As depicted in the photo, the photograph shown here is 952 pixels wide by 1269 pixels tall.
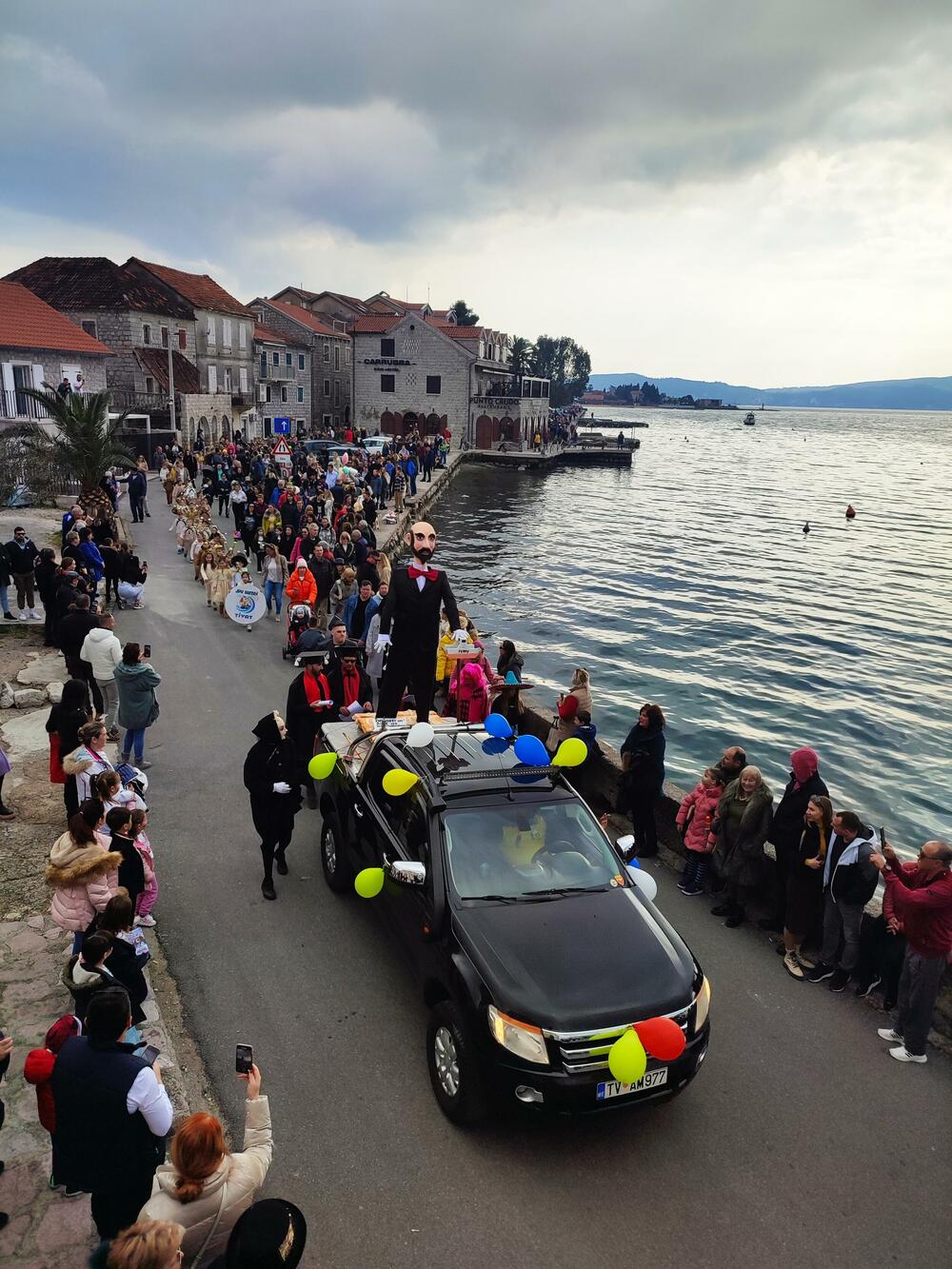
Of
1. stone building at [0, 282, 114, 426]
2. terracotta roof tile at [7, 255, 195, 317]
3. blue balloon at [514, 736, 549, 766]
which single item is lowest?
blue balloon at [514, 736, 549, 766]

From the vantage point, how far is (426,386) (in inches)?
2771

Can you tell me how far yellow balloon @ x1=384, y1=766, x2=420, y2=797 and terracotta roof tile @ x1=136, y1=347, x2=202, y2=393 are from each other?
157 ft

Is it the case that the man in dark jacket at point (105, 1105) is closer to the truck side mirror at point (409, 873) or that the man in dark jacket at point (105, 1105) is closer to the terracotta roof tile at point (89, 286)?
the truck side mirror at point (409, 873)

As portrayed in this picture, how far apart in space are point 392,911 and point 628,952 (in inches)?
76.8

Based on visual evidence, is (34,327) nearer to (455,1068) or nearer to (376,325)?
(455,1068)

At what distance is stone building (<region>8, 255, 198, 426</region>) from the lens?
4884cm

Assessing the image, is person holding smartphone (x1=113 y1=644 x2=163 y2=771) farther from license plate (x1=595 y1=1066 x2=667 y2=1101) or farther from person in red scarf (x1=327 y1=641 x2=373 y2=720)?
license plate (x1=595 y1=1066 x2=667 y2=1101)

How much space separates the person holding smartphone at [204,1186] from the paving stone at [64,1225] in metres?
1.12

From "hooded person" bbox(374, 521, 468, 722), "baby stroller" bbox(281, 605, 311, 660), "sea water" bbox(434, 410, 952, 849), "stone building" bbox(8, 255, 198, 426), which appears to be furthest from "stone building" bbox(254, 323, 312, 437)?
"hooded person" bbox(374, 521, 468, 722)

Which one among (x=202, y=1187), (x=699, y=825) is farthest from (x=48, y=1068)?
(x=699, y=825)

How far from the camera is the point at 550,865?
230 inches

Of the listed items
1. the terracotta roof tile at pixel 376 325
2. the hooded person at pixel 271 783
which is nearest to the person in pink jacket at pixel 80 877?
the hooded person at pixel 271 783

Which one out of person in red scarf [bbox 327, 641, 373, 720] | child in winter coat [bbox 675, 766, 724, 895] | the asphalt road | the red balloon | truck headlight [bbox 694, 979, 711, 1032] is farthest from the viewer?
person in red scarf [bbox 327, 641, 373, 720]

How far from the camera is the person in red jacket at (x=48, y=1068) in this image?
374 cm
